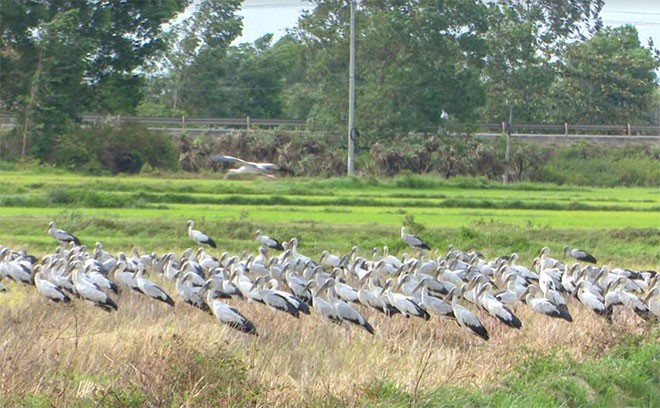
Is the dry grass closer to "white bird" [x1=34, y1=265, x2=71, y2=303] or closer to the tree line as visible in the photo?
"white bird" [x1=34, y1=265, x2=71, y2=303]

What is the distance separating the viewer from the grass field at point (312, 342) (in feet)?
25.9

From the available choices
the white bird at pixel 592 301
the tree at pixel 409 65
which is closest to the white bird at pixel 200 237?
the white bird at pixel 592 301

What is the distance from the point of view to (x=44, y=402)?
7160 millimetres

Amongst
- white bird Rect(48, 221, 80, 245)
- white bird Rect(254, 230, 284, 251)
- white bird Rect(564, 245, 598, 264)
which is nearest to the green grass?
white bird Rect(48, 221, 80, 245)

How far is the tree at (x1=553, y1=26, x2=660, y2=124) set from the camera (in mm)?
43000

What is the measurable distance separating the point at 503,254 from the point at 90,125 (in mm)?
17876

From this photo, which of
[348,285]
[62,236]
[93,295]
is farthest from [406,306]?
[62,236]

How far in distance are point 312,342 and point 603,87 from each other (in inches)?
1379

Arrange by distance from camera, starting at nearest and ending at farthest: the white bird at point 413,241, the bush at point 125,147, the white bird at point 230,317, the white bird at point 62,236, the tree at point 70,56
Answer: the white bird at point 230,317 < the white bird at point 62,236 < the white bird at point 413,241 < the tree at point 70,56 < the bush at point 125,147

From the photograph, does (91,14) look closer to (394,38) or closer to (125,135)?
(125,135)

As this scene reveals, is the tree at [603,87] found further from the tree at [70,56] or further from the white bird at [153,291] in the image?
the white bird at [153,291]

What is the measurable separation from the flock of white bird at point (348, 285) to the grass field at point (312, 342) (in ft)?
0.61

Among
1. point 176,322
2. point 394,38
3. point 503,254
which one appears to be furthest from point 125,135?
point 176,322

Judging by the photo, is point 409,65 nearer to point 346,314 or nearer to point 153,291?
point 153,291
